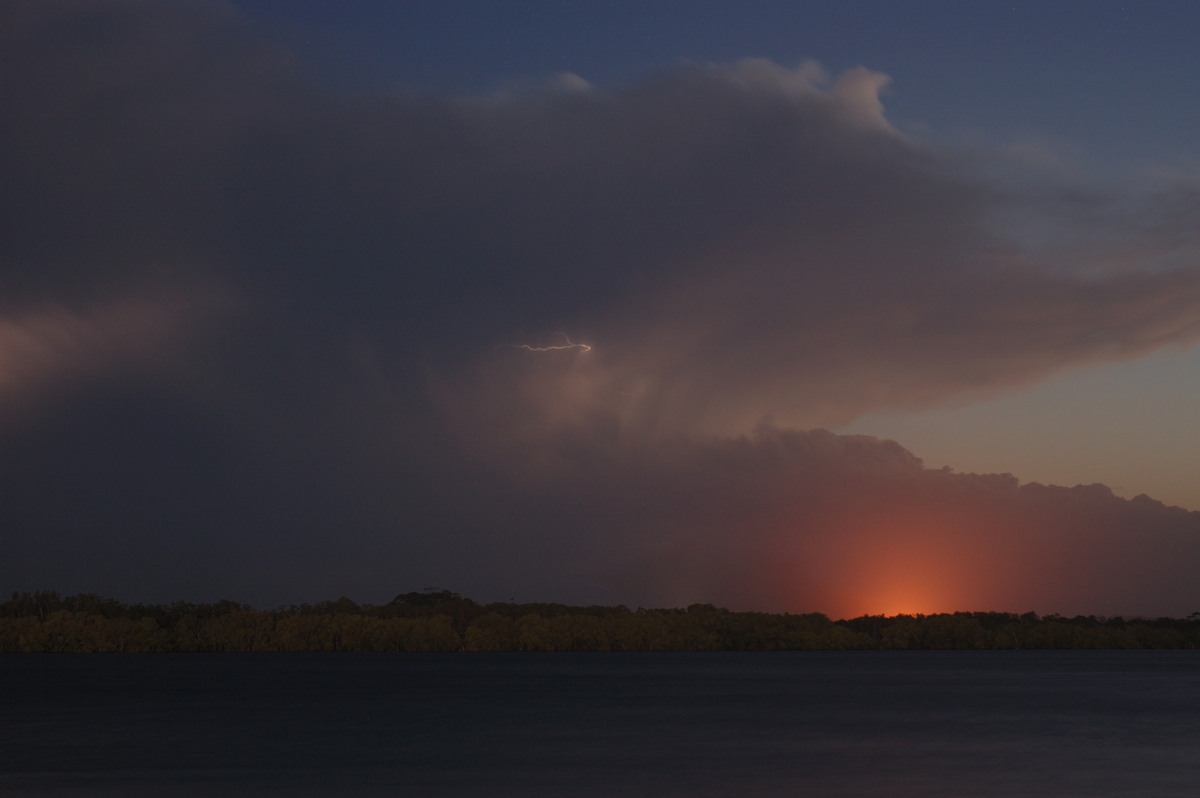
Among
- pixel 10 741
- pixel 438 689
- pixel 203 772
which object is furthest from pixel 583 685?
pixel 203 772

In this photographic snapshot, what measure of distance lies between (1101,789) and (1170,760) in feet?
46.3

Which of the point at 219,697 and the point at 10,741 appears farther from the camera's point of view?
the point at 219,697

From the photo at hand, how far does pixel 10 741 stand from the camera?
65.4m

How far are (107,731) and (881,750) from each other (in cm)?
4315

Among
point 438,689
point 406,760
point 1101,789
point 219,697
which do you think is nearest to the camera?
point 1101,789

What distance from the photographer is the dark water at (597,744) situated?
45938 mm

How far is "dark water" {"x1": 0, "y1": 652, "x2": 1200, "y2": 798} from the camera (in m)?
45.9

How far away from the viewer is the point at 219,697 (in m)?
125

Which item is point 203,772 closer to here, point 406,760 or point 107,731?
point 406,760

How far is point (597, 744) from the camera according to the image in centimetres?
6538

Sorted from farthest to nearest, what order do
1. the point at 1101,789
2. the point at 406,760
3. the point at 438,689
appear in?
the point at 438,689 → the point at 406,760 → the point at 1101,789

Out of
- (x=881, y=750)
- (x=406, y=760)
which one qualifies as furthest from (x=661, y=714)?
(x=406, y=760)

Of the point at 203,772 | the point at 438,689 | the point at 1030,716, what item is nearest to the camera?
the point at 203,772

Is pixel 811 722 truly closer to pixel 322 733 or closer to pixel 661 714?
pixel 661 714
